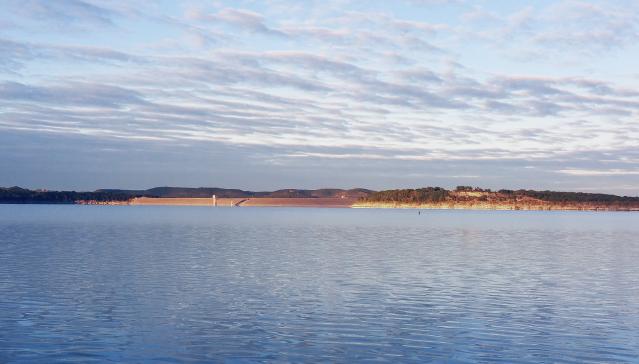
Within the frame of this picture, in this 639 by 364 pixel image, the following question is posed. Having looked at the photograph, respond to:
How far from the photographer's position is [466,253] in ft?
198

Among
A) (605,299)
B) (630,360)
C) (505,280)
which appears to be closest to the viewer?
(630,360)

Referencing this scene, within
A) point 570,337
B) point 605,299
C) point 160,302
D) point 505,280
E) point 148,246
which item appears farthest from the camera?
point 148,246

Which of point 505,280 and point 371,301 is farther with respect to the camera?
point 505,280

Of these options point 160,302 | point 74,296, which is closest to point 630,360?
point 160,302

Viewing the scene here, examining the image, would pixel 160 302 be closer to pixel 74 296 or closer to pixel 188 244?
pixel 74 296

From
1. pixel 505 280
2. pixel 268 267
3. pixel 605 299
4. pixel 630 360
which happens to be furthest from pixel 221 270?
pixel 630 360

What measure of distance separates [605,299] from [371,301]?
11.1m

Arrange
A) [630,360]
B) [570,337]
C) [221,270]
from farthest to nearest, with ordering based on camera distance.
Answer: [221,270], [570,337], [630,360]

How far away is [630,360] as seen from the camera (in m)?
22.7

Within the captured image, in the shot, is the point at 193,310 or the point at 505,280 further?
the point at 505,280

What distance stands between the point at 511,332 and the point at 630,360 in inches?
186

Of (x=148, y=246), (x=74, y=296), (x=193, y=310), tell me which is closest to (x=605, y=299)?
(x=193, y=310)

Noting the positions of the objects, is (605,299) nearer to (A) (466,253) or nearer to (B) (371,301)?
(B) (371,301)

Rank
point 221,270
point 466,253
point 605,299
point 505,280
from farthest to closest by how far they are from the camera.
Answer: point 466,253 → point 221,270 → point 505,280 → point 605,299
